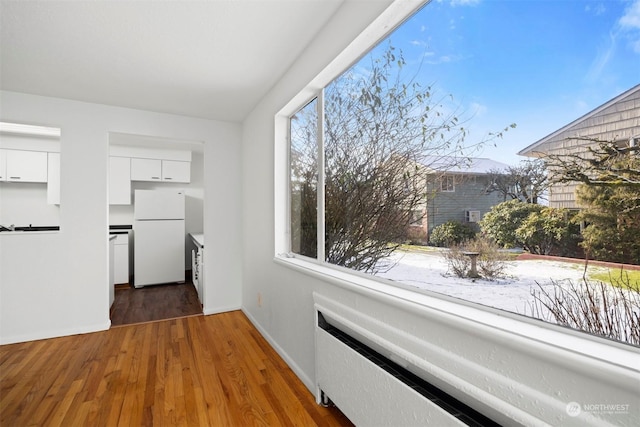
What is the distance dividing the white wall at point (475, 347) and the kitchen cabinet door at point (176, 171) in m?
3.62

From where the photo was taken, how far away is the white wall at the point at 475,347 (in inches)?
28.0

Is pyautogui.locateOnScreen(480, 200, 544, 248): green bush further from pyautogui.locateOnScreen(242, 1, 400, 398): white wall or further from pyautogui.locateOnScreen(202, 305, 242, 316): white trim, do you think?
pyautogui.locateOnScreen(202, 305, 242, 316): white trim

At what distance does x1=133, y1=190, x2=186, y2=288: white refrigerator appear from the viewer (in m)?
4.74

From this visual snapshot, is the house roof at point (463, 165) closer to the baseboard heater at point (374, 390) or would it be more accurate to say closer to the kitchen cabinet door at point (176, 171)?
the baseboard heater at point (374, 390)

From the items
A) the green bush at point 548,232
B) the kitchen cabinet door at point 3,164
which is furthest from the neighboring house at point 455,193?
the kitchen cabinet door at point 3,164

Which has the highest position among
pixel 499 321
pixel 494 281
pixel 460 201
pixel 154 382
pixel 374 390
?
pixel 460 201

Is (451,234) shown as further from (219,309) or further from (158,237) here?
(158,237)

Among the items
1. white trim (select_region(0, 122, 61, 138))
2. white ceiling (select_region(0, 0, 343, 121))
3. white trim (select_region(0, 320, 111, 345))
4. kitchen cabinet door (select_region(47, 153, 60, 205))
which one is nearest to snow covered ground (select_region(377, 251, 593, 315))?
white ceiling (select_region(0, 0, 343, 121))

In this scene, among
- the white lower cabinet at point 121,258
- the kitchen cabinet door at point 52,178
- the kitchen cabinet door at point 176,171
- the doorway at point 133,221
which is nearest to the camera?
the doorway at point 133,221

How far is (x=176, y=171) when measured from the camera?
5195 millimetres

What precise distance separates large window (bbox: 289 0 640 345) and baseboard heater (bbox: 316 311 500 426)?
0.38 metres
